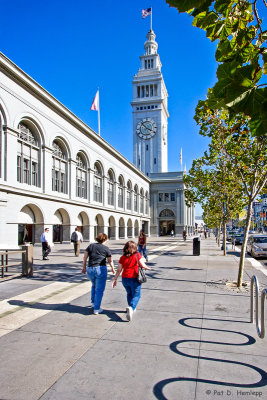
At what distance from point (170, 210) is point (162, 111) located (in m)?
28.9

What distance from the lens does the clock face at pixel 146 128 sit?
276 feet

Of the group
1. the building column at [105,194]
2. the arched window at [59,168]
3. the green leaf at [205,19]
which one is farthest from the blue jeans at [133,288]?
the building column at [105,194]

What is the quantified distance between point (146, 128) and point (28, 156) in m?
61.5

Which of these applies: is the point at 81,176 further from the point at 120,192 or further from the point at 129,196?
the point at 129,196

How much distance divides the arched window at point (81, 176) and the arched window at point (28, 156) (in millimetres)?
8531

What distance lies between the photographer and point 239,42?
2988 millimetres

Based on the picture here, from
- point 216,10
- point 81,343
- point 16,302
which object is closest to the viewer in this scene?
point 216,10

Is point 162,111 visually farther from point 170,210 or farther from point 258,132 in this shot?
point 258,132

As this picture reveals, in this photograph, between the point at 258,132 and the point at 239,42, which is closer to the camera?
the point at 258,132

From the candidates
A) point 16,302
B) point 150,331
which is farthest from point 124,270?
point 16,302

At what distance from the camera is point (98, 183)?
143 feet

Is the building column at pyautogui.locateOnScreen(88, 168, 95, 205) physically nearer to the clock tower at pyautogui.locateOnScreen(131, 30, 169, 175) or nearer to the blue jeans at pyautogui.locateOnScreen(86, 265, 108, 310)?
the blue jeans at pyautogui.locateOnScreen(86, 265, 108, 310)

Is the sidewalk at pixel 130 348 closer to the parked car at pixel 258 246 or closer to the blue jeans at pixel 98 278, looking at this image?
the blue jeans at pixel 98 278

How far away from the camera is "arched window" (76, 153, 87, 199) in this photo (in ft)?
121
